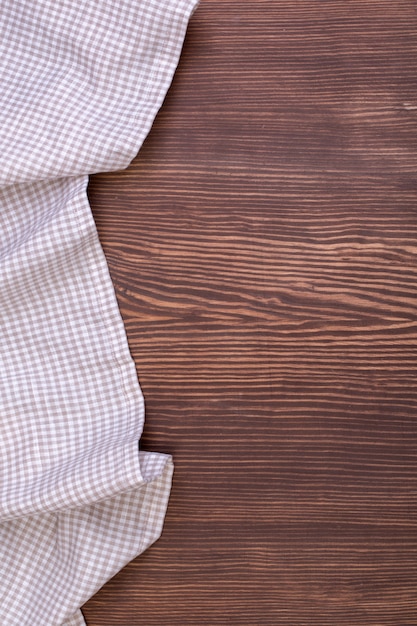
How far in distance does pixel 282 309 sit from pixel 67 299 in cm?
25

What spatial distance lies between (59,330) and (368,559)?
1.45 feet

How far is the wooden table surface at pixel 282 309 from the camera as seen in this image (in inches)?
28.5

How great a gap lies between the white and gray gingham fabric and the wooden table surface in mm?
30

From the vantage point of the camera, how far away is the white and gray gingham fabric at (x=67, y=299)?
0.72 m

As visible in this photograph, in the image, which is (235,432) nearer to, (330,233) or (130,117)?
(330,233)

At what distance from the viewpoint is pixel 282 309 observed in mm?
725

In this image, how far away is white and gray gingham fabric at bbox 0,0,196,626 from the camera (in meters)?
0.72

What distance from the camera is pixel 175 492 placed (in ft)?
2.45

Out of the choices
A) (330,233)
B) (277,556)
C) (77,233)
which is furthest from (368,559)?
(77,233)

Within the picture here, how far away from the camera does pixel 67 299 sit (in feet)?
2.43

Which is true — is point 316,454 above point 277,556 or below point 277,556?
above

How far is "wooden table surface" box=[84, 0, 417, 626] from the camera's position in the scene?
723 mm

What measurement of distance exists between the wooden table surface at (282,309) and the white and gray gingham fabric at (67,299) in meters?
0.03

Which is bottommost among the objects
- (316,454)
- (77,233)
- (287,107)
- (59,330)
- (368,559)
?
(368,559)
